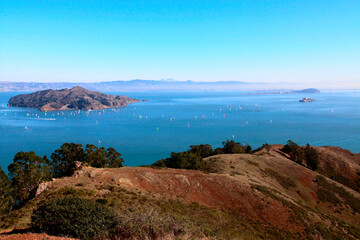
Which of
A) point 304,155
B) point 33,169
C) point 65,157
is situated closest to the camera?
point 33,169

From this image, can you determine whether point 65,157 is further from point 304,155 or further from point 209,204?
point 304,155

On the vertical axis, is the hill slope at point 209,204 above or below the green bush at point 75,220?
below

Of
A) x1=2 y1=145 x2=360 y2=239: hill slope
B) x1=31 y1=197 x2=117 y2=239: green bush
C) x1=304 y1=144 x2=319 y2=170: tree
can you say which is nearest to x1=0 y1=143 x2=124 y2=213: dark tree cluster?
x1=2 y1=145 x2=360 y2=239: hill slope

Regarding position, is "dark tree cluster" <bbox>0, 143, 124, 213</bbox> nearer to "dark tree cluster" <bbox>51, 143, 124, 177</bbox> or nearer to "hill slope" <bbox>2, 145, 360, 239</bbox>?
"dark tree cluster" <bbox>51, 143, 124, 177</bbox>

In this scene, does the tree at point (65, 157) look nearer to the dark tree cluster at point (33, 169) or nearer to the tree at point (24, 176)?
the dark tree cluster at point (33, 169)

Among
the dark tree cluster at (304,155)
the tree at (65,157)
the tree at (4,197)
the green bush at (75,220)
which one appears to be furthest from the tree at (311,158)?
the tree at (4,197)

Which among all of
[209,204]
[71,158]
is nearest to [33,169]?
[71,158]

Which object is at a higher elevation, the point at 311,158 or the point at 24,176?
the point at 24,176
